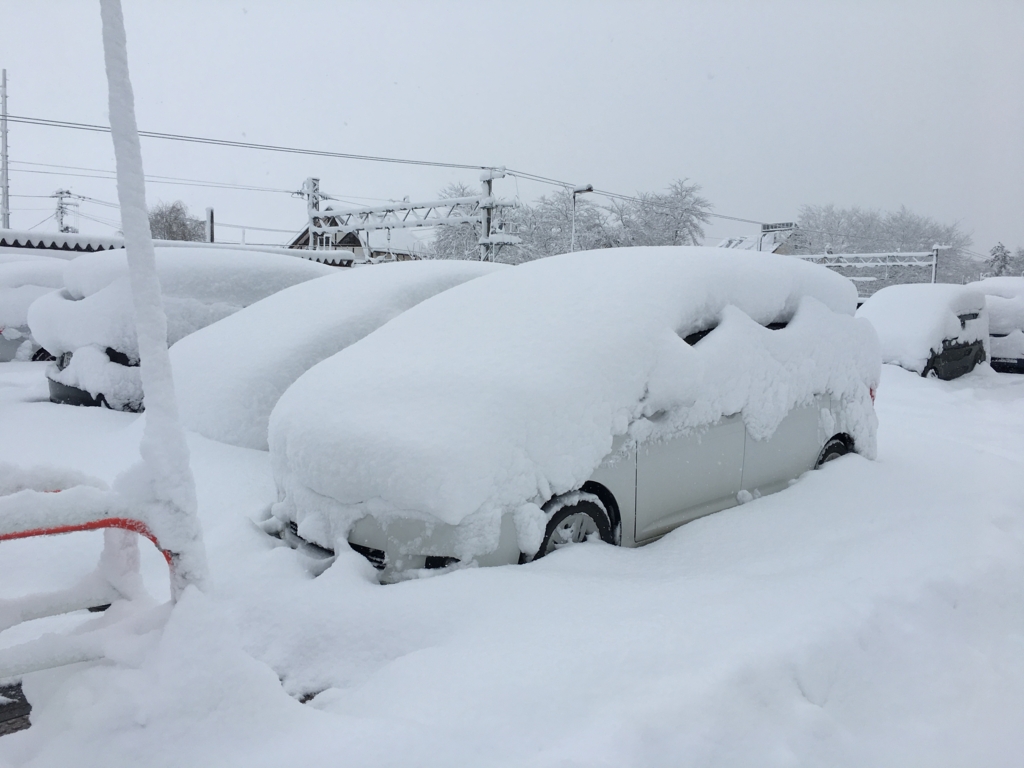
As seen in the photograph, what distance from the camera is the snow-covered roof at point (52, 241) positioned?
1952cm

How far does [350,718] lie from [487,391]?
57.3 inches

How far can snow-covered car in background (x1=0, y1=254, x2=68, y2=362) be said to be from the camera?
10258mm

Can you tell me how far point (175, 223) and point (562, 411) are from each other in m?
54.6

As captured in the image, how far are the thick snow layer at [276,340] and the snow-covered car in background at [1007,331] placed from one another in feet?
33.9

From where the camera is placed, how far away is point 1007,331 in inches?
452

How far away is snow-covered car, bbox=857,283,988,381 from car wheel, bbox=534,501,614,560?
25.7ft

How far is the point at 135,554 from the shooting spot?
2125 millimetres

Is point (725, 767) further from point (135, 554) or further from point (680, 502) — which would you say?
point (135, 554)

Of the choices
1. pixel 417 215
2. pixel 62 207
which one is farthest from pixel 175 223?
pixel 417 215

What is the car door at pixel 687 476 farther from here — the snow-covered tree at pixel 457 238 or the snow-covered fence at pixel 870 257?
the snow-covered tree at pixel 457 238

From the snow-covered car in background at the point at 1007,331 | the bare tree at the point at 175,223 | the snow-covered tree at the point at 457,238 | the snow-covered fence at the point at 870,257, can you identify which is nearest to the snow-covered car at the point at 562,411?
the snow-covered car in background at the point at 1007,331

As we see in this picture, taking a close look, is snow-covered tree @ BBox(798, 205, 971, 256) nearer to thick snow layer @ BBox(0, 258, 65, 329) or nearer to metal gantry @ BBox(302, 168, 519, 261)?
metal gantry @ BBox(302, 168, 519, 261)

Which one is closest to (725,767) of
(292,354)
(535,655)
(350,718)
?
(535,655)

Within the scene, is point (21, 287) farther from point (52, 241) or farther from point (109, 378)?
point (52, 241)
